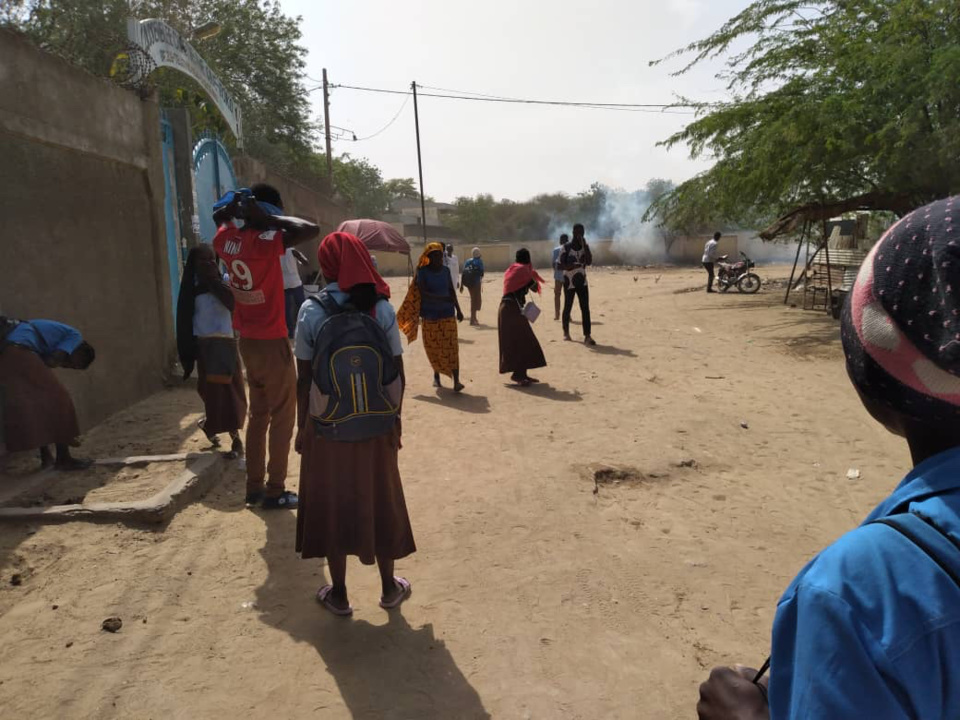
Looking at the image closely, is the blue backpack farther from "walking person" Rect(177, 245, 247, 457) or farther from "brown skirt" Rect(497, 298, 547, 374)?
"brown skirt" Rect(497, 298, 547, 374)

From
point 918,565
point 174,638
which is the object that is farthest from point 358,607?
point 918,565

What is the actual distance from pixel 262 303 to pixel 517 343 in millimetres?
4322

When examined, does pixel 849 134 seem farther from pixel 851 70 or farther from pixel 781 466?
pixel 781 466

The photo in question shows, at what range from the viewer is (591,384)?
821 centimetres

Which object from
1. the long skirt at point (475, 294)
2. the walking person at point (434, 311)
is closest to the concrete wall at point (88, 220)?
the walking person at point (434, 311)

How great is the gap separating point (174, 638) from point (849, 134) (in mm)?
11143

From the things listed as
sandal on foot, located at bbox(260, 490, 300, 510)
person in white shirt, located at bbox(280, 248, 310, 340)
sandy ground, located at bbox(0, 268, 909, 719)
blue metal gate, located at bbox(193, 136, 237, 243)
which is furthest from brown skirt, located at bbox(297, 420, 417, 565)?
blue metal gate, located at bbox(193, 136, 237, 243)

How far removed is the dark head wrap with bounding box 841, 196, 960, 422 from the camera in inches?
33.9

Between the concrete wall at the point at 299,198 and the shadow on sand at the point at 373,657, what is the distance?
10.3 meters

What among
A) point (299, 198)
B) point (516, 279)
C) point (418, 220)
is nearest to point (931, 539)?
point (516, 279)

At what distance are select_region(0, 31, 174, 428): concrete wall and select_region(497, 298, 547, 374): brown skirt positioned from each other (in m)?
3.84

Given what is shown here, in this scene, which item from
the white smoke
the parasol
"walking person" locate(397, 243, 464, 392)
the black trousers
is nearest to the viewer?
"walking person" locate(397, 243, 464, 392)

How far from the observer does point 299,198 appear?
1830cm

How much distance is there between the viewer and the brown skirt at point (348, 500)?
308 cm
